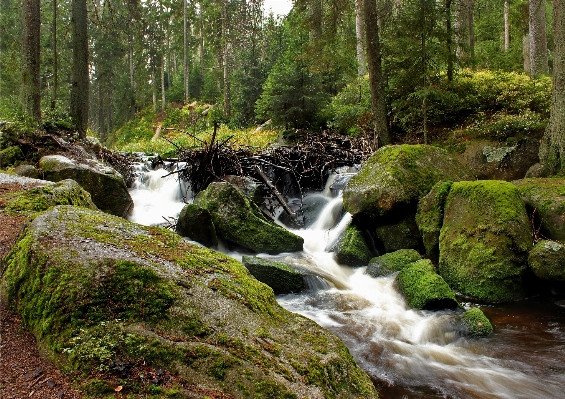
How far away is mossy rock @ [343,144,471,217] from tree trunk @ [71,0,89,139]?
907 cm

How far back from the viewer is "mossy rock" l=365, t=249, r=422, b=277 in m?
6.91

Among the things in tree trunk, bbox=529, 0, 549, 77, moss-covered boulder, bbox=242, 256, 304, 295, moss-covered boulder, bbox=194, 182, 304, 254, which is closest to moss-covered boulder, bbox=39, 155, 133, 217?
moss-covered boulder, bbox=194, 182, 304, 254

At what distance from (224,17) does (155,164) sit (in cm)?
1780

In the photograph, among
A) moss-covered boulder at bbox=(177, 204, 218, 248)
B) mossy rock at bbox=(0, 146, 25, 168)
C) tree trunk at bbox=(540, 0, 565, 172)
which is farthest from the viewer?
mossy rock at bbox=(0, 146, 25, 168)

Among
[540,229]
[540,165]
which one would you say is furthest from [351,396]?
→ [540,165]

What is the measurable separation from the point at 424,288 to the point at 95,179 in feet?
22.4

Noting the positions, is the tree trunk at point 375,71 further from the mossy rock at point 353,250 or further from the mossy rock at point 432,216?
the mossy rock at point 353,250

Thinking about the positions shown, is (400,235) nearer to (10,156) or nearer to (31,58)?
(10,156)

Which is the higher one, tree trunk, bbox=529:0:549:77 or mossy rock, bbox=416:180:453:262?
tree trunk, bbox=529:0:549:77

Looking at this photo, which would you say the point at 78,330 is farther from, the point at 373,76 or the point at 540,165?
the point at 373,76

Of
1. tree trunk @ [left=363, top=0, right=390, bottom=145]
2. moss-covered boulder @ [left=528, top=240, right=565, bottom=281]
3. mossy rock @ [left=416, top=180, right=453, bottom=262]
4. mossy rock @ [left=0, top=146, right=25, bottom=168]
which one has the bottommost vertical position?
moss-covered boulder @ [left=528, top=240, right=565, bottom=281]

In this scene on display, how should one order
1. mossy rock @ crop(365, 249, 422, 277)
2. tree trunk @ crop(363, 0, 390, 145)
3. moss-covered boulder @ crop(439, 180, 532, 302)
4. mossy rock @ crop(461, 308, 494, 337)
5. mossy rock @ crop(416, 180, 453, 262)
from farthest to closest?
→ tree trunk @ crop(363, 0, 390, 145)
mossy rock @ crop(416, 180, 453, 262)
mossy rock @ crop(365, 249, 422, 277)
moss-covered boulder @ crop(439, 180, 532, 302)
mossy rock @ crop(461, 308, 494, 337)

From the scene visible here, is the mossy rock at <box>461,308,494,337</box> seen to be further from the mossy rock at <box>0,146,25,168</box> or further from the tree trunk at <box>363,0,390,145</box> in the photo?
the mossy rock at <box>0,146,25,168</box>

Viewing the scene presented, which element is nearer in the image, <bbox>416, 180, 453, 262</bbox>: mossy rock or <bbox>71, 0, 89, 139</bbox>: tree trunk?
<bbox>416, 180, 453, 262</bbox>: mossy rock
